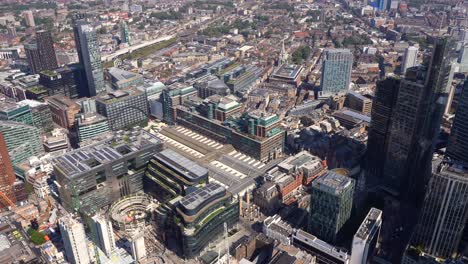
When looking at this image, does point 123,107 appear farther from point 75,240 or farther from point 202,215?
point 202,215

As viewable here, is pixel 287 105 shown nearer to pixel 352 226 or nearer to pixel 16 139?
pixel 352 226

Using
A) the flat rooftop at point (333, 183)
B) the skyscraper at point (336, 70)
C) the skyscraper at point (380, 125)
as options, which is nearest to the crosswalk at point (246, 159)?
the skyscraper at point (380, 125)

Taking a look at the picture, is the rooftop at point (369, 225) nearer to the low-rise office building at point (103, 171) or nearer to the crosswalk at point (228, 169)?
the crosswalk at point (228, 169)

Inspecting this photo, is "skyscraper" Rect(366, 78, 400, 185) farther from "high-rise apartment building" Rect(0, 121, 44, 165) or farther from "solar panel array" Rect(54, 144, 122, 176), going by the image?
"high-rise apartment building" Rect(0, 121, 44, 165)

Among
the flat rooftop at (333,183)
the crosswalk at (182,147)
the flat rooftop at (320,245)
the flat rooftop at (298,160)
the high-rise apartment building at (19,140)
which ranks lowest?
the crosswalk at (182,147)

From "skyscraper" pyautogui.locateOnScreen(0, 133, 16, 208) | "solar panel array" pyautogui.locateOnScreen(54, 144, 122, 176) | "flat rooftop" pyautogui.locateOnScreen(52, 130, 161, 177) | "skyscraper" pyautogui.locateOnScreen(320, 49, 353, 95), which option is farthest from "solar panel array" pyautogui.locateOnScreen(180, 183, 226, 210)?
"skyscraper" pyautogui.locateOnScreen(320, 49, 353, 95)

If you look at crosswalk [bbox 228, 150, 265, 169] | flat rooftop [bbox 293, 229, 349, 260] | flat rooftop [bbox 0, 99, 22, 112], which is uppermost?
flat rooftop [bbox 0, 99, 22, 112]

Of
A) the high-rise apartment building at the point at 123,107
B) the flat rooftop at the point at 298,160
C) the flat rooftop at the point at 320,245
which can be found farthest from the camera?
the high-rise apartment building at the point at 123,107
